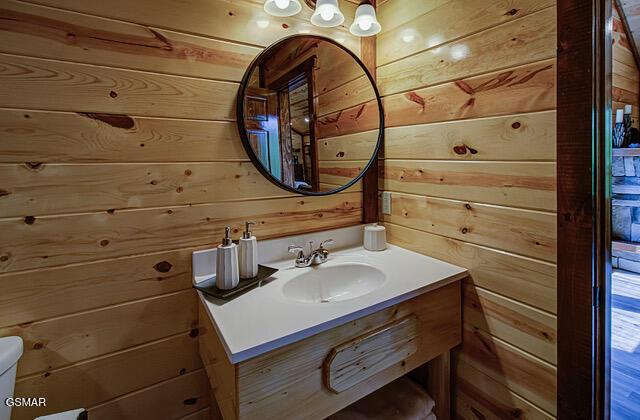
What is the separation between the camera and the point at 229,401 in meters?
0.81

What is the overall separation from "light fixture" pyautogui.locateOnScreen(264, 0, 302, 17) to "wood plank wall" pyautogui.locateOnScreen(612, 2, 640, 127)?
2906 mm

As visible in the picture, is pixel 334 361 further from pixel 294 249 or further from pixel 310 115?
pixel 310 115

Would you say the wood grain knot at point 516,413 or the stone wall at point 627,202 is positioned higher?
the stone wall at point 627,202

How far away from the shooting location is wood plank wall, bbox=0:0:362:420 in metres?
0.93

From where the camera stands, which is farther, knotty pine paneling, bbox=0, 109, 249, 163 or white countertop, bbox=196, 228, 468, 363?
knotty pine paneling, bbox=0, 109, 249, 163

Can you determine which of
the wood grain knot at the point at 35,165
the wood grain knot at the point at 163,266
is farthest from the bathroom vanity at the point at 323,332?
the wood grain knot at the point at 35,165

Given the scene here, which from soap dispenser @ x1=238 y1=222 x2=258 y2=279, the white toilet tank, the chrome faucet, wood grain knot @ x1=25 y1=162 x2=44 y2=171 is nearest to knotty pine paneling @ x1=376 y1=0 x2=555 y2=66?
the chrome faucet

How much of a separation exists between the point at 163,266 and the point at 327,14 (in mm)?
1233

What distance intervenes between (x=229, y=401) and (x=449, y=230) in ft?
3.28

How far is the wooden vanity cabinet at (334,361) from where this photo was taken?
2.56 ft

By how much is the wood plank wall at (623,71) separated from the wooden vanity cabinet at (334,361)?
285 cm

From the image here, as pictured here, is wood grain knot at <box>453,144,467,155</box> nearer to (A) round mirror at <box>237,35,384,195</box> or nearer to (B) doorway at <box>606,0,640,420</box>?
(A) round mirror at <box>237,35,384,195</box>

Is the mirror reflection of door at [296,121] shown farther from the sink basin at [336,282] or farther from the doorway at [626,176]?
the doorway at [626,176]

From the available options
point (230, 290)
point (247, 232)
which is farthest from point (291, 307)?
point (247, 232)
